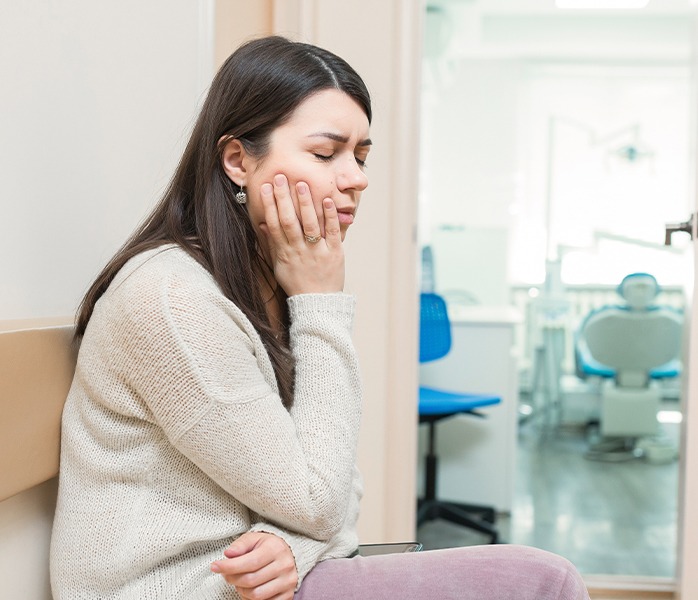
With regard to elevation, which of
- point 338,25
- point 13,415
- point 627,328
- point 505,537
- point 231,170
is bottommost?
point 505,537

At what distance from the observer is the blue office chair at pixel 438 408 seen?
9.48ft

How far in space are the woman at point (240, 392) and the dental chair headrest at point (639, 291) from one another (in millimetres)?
3490

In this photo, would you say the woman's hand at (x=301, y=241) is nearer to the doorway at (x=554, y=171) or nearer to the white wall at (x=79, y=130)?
the white wall at (x=79, y=130)

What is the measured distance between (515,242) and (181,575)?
5336mm

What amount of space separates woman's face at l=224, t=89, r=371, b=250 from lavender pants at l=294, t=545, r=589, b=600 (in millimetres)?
434

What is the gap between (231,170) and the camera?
1.05 metres

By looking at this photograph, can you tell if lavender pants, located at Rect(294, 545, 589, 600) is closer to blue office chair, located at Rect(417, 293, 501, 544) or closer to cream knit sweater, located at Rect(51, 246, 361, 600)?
cream knit sweater, located at Rect(51, 246, 361, 600)

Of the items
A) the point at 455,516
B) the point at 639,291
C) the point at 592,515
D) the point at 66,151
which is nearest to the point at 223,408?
the point at 66,151

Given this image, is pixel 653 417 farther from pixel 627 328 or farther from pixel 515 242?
pixel 515 242

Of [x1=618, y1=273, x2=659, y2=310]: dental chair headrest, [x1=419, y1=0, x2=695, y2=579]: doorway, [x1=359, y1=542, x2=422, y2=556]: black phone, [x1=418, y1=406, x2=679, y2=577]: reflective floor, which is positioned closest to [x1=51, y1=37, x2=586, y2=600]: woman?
[x1=359, y1=542, x2=422, y2=556]: black phone

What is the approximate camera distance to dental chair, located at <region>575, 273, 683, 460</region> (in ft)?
13.9

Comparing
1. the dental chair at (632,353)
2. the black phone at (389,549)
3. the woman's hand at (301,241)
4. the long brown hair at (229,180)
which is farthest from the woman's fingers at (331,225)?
the dental chair at (632,353)

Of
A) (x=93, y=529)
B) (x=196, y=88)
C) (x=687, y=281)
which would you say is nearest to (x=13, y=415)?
(x=93, y=529)

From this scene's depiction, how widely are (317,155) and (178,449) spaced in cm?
41
